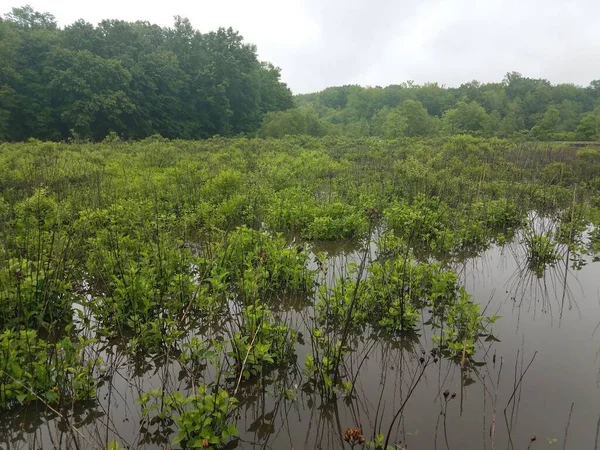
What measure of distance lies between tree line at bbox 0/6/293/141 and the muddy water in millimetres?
20867

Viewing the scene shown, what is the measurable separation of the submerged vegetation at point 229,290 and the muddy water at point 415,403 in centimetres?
5

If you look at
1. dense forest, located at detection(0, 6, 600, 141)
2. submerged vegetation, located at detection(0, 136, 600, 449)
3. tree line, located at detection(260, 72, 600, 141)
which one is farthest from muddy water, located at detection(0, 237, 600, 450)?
tree line, located at detection(260, 72, 600, 141)

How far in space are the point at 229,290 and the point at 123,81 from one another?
30.7m

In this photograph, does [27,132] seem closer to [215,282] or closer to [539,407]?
[215,282]

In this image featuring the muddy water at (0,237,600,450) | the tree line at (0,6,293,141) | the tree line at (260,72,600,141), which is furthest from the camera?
the tree line at (260,72,600,141)

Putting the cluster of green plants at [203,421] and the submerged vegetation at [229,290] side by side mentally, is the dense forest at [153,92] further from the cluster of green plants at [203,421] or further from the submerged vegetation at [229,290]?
the cluster of green plants at [203,421]

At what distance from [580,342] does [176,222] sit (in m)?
5.67

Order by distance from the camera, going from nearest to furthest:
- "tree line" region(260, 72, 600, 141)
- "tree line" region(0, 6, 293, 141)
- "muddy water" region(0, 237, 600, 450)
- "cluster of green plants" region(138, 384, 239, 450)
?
"cluster of green plants" region(138, 384, 239, 450)
"muddy water" region(0, 237, 600, 450)
"tree line" region(0, 6, 293, 141)
"tree line" region(260, 72, 600, 141)

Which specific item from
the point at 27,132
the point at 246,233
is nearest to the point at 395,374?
the point at 246,233

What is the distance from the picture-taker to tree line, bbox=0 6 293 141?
26516 millimetres

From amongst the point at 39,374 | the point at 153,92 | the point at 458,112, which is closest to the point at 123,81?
the point at 153,92

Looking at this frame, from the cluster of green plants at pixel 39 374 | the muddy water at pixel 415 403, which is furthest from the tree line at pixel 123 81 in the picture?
the muddy water at pixel 415 403

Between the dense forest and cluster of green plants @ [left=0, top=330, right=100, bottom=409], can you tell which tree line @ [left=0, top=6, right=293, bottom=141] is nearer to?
the dense forest

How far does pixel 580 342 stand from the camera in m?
3.83
